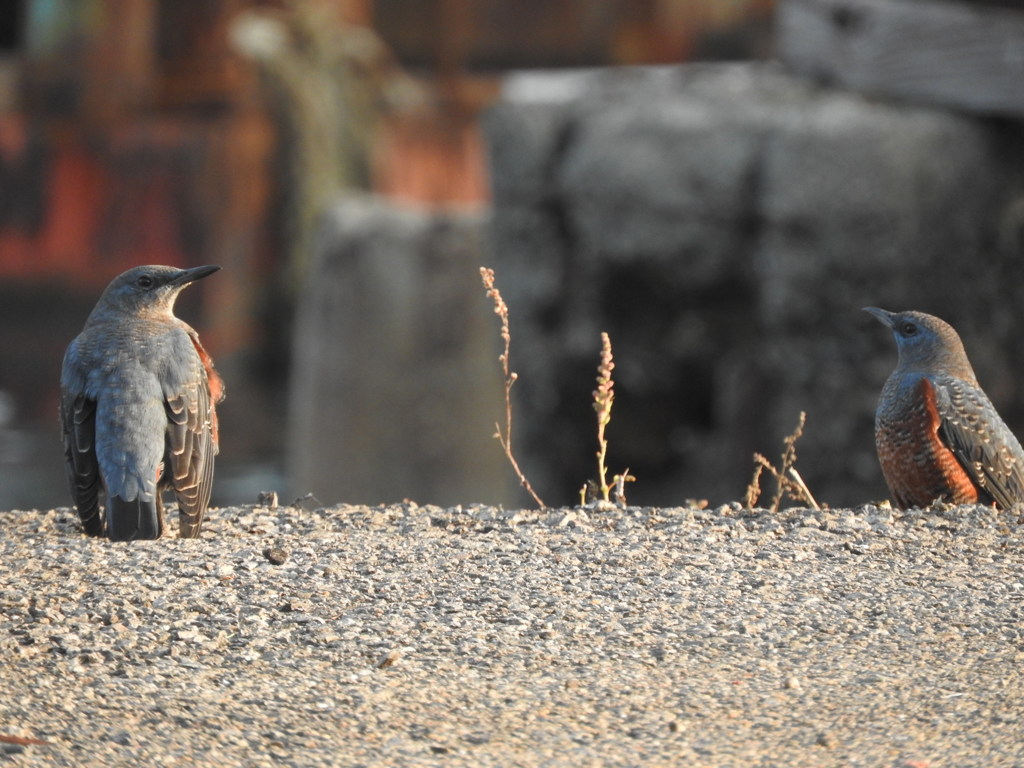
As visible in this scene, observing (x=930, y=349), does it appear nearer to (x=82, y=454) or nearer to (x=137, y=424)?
(x=137, y=424)

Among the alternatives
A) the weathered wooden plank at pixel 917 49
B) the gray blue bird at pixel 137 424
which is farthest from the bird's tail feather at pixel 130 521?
the weathered wooden plank at pixel 917 49

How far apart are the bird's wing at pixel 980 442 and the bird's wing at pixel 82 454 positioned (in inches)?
114

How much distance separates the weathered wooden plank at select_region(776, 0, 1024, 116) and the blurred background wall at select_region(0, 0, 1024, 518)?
0.7 inches

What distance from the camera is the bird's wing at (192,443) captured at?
4625 mm

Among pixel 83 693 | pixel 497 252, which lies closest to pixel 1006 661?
pixel 83 693

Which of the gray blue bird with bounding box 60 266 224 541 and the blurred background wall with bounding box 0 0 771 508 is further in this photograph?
the blurred background wall with bounding box 0 0 771 508

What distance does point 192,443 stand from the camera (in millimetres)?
4852

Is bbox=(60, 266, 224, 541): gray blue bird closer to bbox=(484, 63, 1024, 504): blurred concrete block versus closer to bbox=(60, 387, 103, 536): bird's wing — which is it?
bbox=(60, 387, 103, 536): bird's wing

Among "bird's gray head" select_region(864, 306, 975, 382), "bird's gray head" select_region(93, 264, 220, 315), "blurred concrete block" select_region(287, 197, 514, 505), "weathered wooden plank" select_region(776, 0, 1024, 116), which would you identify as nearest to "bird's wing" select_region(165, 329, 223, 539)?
"bird's gray head" select_region(93, 264, 220, 315)

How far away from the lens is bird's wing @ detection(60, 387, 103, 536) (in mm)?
4680

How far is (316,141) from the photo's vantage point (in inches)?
442

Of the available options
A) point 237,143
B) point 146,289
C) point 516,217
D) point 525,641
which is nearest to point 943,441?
point 525,641

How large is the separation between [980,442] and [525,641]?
2328mm

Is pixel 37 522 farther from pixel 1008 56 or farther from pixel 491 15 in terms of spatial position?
pixel 491 15
